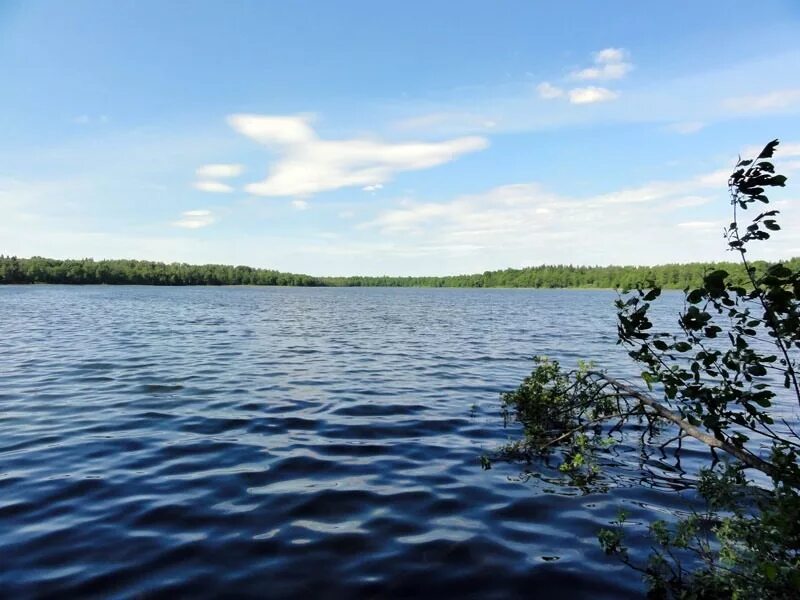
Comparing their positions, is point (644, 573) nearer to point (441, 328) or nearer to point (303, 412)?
Answer: point (303, 412)

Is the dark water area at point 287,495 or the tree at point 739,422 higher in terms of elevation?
the tree at point 739,422

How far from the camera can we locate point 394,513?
774 cm

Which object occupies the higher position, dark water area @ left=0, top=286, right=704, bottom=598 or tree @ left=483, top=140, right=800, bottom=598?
tree @ left=483, top=140, right=800, bottom=598

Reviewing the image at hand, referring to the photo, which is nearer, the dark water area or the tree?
the tree

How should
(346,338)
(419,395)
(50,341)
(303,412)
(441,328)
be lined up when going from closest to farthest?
1. (303,412)
2. (419,395)
3. (50,341)
4. (346,338)
5. (441,328)

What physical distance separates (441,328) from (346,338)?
10.3 meters

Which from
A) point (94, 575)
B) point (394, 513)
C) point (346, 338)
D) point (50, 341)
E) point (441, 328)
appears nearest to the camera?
point (94, 575)

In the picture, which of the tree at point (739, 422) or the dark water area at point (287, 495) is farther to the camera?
the dark water area at point (287, 495)

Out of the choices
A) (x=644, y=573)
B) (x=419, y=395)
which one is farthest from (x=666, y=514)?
(x=419, y=395)

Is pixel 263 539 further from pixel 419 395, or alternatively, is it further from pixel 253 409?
pixel 419 395

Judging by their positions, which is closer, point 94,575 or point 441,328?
point 94,575

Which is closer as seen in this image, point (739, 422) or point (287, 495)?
point (739, 422)

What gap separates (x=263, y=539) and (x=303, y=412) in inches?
275

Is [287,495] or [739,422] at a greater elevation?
[739,422]
